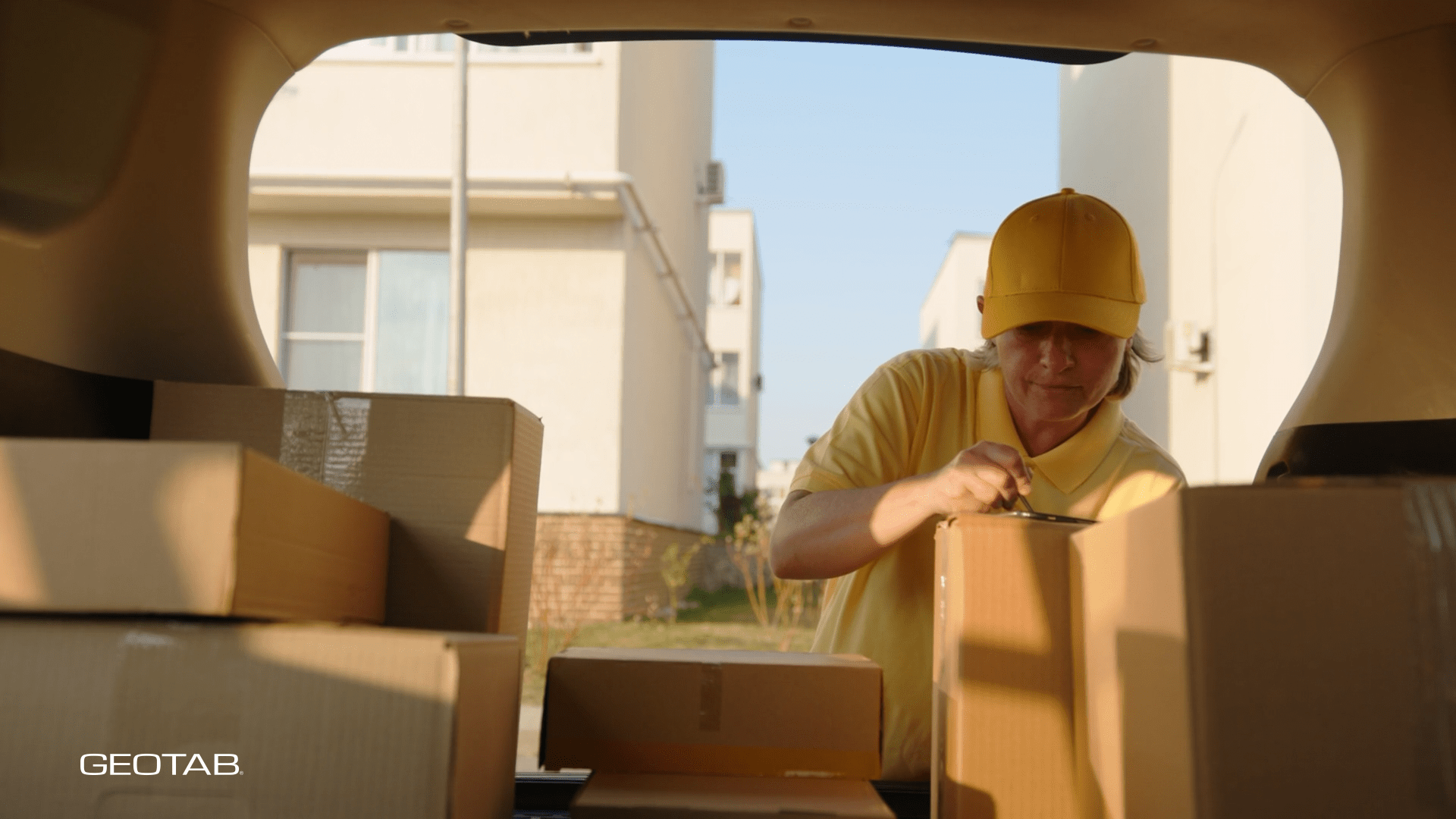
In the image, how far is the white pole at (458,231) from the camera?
6.98m

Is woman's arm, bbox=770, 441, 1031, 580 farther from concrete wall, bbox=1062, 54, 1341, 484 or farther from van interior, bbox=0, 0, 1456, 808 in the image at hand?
concrete wall, bbox=1062, 54, 1341, 484

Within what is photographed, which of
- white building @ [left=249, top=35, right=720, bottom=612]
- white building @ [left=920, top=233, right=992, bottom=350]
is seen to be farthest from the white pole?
white building @ [left=920, top=233, right=992, bottom=350]

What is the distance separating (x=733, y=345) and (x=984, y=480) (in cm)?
2509

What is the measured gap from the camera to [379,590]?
4.57 feet

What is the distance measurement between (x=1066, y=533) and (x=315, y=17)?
137 centimetres

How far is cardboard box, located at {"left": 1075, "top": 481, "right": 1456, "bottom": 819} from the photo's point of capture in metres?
0.72

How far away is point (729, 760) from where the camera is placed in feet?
4.16

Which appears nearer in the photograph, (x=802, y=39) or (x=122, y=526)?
(x=122, y=526)

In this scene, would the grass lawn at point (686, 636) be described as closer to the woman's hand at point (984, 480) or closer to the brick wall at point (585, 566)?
the brick wall at point (585, 566)

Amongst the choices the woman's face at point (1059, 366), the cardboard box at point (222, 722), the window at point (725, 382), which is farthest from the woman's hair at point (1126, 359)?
the window at point (725, 382)

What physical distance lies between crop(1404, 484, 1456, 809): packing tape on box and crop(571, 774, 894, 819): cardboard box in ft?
1.60

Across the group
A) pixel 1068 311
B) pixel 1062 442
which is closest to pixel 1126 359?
pixel 1062 442

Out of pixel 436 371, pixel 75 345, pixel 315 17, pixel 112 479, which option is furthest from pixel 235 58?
pixel 436 371

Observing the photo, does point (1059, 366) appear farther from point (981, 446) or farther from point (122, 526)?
point (122, 526)
